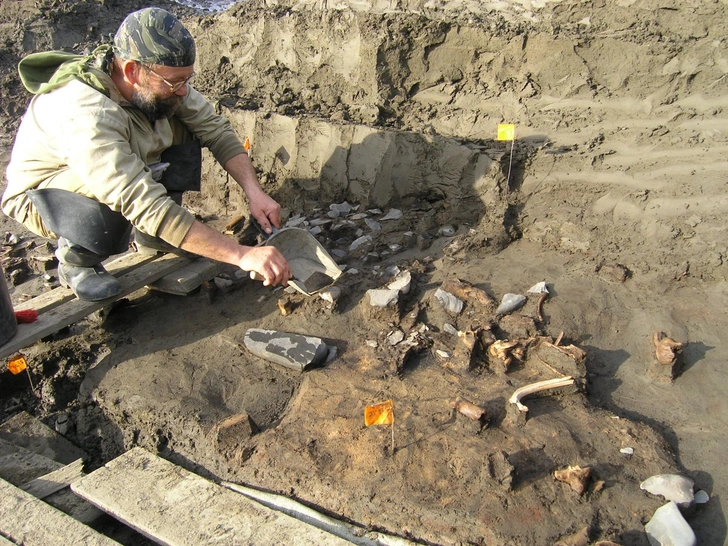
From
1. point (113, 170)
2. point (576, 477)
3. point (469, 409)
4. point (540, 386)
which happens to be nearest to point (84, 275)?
point (113, 170)

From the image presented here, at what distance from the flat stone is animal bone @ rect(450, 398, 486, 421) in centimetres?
70

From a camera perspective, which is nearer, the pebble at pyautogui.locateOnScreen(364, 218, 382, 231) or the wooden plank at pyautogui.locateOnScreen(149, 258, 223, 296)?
the wooden plank at pyautogui.locateOnScreen(149, 258, 223, 296)

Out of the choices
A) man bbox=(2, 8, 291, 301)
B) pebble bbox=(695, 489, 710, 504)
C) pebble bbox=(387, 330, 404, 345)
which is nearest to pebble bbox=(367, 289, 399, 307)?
pebble bbox=(387, 330, 404, 345)

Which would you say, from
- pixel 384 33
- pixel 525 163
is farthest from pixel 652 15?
pixel 384 33

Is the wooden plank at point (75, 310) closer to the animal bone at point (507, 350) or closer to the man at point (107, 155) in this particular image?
the man at point (107, 155)

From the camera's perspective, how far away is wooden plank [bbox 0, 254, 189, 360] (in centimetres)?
277

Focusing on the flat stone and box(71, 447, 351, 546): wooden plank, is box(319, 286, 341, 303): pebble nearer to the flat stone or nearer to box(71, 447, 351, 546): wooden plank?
the flat stone

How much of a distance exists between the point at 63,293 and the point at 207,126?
1239mm

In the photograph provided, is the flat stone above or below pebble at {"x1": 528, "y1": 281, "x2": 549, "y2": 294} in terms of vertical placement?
below

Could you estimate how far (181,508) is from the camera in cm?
213

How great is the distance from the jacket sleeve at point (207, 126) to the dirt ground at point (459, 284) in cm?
79

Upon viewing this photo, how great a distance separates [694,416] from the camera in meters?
A: 2.47

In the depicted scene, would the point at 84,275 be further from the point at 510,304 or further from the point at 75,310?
the point at 510,304

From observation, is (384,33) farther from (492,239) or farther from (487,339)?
(487,339)
